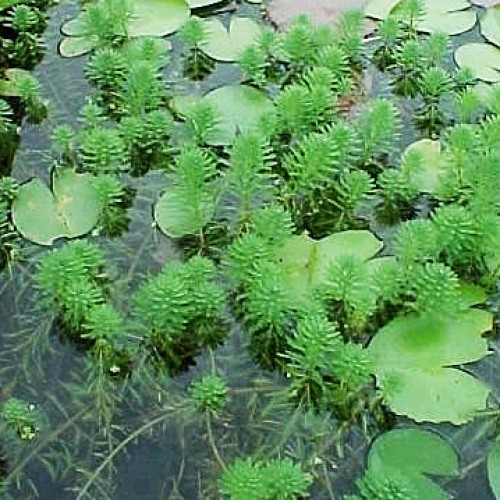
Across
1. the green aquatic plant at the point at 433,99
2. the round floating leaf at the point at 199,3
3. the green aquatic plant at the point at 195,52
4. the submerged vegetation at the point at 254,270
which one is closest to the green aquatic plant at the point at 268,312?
the submerged vegetation at the point at 254,270

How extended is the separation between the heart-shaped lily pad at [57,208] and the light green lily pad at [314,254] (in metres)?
0.41

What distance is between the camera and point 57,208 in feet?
7.22

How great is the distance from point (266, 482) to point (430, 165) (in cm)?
89

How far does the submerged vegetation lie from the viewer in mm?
1813

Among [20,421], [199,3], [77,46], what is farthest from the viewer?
[199,3]

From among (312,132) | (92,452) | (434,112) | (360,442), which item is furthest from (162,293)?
(434,112)

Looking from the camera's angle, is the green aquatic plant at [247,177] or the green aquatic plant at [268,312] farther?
the green aquatic plant at [247,177]

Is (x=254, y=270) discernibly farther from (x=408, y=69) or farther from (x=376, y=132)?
(x=408, y=69)

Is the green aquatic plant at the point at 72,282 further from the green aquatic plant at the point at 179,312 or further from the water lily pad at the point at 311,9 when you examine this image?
the water lily pad at the point at 311,9

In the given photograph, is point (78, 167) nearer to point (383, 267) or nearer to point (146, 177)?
point (146, 177)

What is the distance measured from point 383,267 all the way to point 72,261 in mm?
579

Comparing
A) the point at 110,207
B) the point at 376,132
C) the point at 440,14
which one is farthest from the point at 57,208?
the point at 440,14

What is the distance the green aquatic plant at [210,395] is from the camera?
1848mm

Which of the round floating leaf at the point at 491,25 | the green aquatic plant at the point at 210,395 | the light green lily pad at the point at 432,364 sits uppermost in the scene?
the round floating leaf at the point at 491,25
